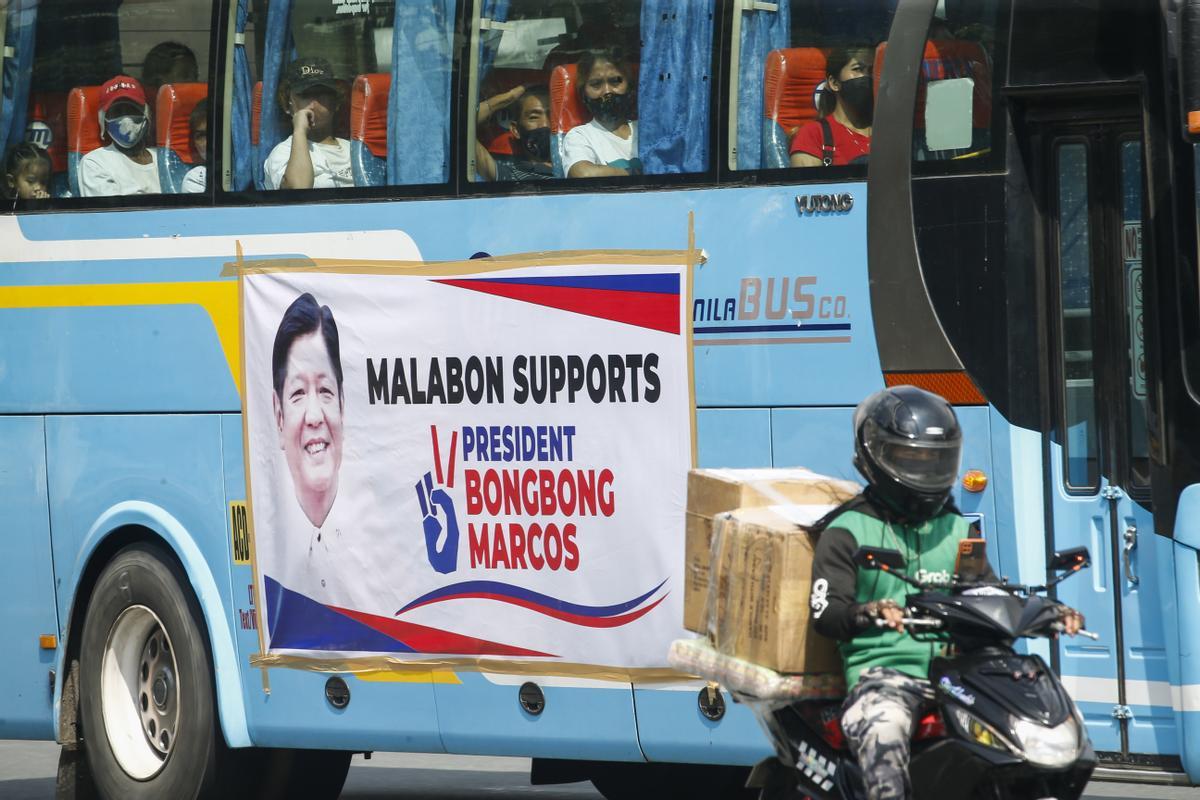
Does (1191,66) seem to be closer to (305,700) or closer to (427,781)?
(305,700)

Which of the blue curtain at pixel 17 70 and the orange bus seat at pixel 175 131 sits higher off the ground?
the blue curtain at pixel 17 70

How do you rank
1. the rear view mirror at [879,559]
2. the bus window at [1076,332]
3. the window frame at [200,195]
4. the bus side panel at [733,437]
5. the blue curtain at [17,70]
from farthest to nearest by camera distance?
the blue curtain at [17,70], the window frame at [200,195], the bus side panel at [733,437], the bus window at [1076,332], the rear view mirror at [879,559]

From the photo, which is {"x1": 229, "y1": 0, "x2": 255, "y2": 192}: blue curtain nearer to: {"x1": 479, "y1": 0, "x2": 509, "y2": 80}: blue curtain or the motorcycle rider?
{"x1": 479, "y1": 0, "x2": 509, "y2": 80}: blue curtain

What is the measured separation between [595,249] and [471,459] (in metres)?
1.11

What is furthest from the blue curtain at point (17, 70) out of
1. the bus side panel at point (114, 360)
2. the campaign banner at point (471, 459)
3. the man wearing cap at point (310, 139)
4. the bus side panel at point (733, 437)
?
the bus side panel at point (733, 437)

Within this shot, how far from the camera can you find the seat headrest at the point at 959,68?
806 cm

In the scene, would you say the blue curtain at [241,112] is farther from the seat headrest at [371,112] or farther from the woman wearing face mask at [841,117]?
the woman wearing face mask at [841,117]

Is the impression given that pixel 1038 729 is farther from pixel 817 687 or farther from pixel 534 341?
pixel 534 341

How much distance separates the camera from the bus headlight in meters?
5.73

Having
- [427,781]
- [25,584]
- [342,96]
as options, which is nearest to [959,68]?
[342,96]

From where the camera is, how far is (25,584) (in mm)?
10672

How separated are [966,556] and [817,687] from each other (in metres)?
0.64

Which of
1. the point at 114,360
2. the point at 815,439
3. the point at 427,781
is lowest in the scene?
the point at 427,781

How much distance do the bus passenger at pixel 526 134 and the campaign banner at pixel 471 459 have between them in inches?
16.1
